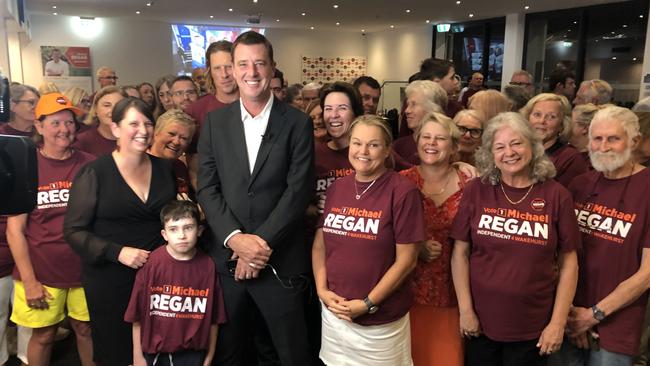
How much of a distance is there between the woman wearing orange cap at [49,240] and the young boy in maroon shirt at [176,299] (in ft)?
1.99

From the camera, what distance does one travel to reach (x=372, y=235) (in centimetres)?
198

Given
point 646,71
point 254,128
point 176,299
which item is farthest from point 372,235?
point 646,71

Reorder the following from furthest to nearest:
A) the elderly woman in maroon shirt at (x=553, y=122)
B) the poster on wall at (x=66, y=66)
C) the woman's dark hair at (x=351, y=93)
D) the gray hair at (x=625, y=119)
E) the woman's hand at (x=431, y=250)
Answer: the poster on wall at (x=66, y=66) < the elderly woman in maroon shirt at (x=553, y=122) < the woman's dark hair at (x=351, y=93) < the woman's hand at (x=431, y=250) < the gray hair at (x=625, y=119)

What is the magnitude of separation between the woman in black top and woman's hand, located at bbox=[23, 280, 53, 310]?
1.50ft

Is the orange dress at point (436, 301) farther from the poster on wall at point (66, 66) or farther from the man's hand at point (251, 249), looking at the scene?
the poster on wall at point (66, 66)

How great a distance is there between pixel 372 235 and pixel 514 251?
58cm

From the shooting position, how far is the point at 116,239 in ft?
7.09

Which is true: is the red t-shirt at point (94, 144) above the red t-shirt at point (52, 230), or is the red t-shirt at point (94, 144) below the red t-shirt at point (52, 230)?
above

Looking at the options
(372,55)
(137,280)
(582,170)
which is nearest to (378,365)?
(137,280)

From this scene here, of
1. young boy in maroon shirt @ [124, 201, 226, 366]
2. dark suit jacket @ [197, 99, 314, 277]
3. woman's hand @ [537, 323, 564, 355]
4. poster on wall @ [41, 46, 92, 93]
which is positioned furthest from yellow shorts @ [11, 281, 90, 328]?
poster on wall @ [41, 46, 92, 93]

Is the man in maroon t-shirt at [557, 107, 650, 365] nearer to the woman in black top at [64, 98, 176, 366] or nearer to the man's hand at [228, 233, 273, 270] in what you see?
the man's hand at [228, 233, 273, 270]

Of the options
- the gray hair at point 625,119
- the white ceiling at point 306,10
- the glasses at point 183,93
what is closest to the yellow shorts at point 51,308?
the glasses at point 183,93

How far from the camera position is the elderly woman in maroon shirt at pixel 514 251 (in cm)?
194

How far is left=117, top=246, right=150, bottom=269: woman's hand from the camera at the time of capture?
2113 mm
